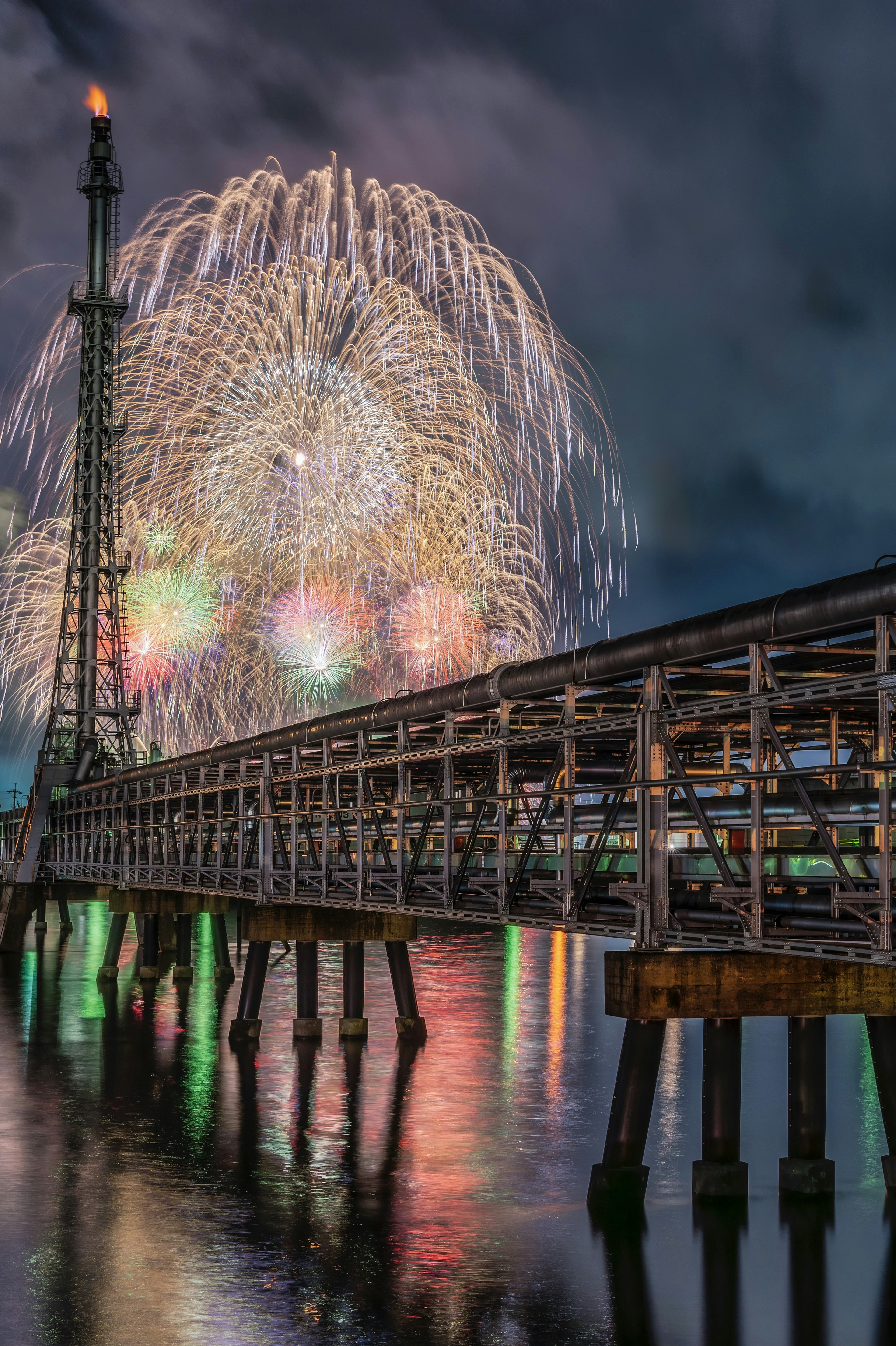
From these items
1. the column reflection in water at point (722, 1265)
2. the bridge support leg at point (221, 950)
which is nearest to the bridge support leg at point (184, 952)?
the bridge support leg at point (221, 950)

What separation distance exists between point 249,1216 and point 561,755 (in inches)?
310

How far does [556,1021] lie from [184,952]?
15.2 m

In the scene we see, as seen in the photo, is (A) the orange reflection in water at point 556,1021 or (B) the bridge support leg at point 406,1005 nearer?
(A) the orange reflection in water at point 556,1021

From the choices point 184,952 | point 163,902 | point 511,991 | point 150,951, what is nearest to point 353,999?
point 163,902

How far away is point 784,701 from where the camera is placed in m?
15.9

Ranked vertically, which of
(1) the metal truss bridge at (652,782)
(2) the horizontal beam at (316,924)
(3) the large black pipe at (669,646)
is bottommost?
(2) the horizontal beam at (316,924)

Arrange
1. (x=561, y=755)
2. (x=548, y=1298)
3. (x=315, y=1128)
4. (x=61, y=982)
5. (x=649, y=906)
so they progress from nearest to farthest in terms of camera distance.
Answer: (x=548, y=1298) < (x=649, y=906) < (x=561, y=755) < (x=315, y=1128) < (x=61, y=982)

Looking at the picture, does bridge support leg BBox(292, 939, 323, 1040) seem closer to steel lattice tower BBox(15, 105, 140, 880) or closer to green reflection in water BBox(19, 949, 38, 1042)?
green reflection in water BBox(19, 949, 38, 1042)

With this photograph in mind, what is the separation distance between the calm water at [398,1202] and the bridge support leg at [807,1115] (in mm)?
369

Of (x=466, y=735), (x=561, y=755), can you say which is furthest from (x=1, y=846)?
(x=561, y=755)

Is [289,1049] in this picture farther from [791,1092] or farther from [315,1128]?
[791,1092]

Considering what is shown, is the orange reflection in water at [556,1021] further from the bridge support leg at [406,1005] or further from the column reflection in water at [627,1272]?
the column reflection in water at [627,1272]

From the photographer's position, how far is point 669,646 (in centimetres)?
1828

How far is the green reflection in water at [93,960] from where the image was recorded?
4509 cm
